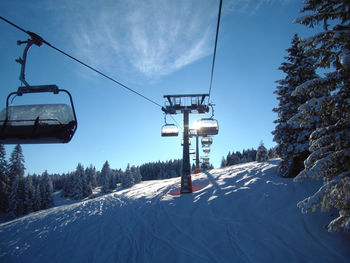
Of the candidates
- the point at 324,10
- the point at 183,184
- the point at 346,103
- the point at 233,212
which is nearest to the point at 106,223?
the point at 183,184

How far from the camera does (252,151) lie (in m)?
108

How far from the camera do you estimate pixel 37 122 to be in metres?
4.28

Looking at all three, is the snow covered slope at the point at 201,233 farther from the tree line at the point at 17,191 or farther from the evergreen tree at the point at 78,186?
the evergreen tree at the point at 78,186

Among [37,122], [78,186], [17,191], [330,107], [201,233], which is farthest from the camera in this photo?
[78,186]

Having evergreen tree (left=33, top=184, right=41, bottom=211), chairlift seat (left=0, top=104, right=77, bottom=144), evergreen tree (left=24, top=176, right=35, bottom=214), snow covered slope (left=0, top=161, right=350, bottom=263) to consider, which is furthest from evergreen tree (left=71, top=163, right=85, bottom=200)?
chairlift seat (left=0, top=104, right=77, bottom=144)

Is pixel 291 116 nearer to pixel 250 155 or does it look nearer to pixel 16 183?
pixel 16 183

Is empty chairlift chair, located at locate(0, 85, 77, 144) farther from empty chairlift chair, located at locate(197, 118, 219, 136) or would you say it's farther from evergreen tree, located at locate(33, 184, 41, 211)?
evergreen tree, located at locate(33, 184, 41, 211)

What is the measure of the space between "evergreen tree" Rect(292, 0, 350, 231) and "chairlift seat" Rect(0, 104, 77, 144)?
6683 mm

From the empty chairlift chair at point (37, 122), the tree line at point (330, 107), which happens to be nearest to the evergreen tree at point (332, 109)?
the tree line at point (330, 107)

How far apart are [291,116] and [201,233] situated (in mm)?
10749

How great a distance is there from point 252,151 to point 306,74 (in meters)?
103

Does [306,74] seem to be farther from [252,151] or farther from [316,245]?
[252,151]

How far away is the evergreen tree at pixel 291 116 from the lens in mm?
12805

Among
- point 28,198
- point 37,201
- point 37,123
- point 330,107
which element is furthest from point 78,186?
point 330,107
